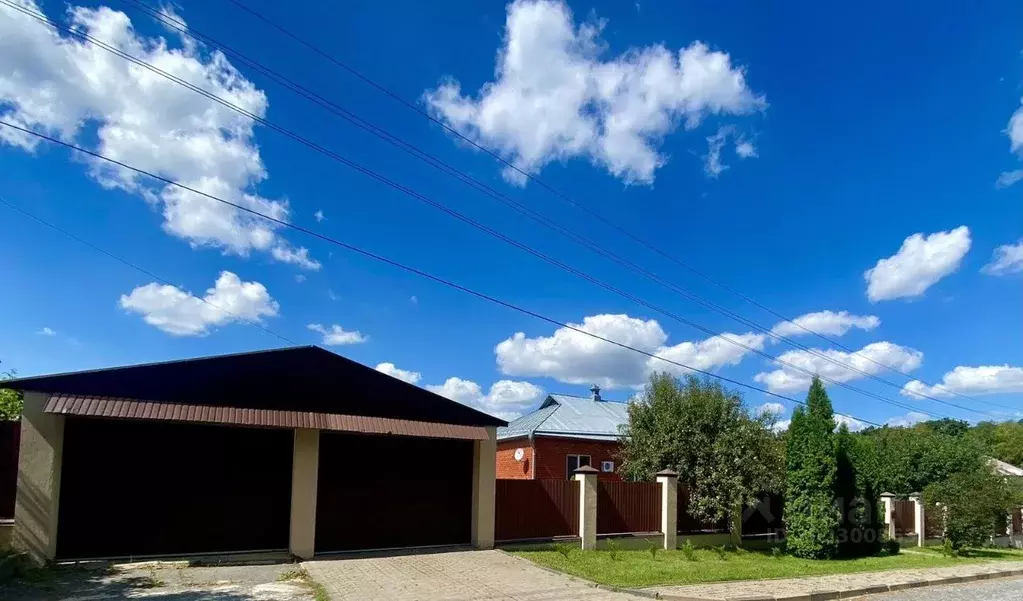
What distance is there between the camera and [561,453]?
24203 mm

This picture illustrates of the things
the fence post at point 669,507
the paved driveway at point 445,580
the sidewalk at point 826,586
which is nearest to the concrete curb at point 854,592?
the sidewalk at point 826,586

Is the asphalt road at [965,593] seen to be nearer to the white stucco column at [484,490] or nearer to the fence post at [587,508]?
the fence post at [587,508]

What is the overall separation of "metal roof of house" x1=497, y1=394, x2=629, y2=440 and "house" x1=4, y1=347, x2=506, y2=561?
9.19m

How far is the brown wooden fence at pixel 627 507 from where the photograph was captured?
1619cm

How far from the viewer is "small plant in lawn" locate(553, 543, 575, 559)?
14.0m

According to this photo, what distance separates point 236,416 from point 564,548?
763 centimetres

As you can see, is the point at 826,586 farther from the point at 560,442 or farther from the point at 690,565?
the point at 560,442

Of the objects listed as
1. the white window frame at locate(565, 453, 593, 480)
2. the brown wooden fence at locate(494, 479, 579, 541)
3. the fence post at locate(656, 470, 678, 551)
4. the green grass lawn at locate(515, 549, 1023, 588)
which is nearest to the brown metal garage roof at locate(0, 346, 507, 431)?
the brown wooden fence at locate(494, 479, 579, 541)

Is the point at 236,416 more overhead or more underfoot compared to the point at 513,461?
more overhead

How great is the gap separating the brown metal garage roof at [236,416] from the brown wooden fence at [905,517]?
52.7ft

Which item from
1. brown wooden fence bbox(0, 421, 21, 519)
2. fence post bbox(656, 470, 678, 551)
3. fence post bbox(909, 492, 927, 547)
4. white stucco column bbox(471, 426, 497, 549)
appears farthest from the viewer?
fence post bbox(909, 492, 927, 547)

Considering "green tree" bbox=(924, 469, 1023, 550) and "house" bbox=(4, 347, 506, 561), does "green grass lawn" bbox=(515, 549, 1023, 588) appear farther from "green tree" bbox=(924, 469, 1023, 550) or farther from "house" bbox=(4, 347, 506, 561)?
"green tree" bbox=(924, 469, 1023, 550)

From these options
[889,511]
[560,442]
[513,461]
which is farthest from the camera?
[513,461]

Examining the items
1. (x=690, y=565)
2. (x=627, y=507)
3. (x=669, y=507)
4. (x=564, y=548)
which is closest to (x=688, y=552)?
(x=690, y=565)
